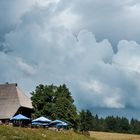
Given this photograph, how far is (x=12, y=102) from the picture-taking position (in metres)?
116

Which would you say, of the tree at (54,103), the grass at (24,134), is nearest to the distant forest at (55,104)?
the tree at (54,103)

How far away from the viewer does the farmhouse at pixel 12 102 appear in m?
112

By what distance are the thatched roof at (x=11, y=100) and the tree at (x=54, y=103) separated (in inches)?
106

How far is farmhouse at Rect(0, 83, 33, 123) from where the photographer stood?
367 ft

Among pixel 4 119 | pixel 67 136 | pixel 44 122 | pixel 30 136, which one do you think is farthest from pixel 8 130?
pixel 4 119

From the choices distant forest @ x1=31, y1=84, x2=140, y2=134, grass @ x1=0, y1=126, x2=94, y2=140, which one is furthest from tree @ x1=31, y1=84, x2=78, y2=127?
grass @ x1=0, y1=126, x2=94, y2=140

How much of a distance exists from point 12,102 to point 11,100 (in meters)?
0.97

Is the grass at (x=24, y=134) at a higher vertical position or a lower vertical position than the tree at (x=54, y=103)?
lower

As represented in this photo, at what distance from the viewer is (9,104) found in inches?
4540

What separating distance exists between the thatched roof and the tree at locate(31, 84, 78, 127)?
8.83 feet

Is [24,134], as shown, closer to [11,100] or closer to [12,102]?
[12,102]

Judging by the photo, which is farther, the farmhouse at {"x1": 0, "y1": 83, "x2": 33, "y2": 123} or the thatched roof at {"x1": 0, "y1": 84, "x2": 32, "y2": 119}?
the thatched roof at {"x1": 0, "y1": 84, "x2": 32, "y2": 119}

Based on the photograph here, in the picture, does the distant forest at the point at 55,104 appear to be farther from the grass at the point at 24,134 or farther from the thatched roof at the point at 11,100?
the grass at the point at 24,134

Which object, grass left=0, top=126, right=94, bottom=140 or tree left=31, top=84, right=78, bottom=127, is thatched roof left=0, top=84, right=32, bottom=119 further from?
grass left=0, top=126, right=94, bottom=140
